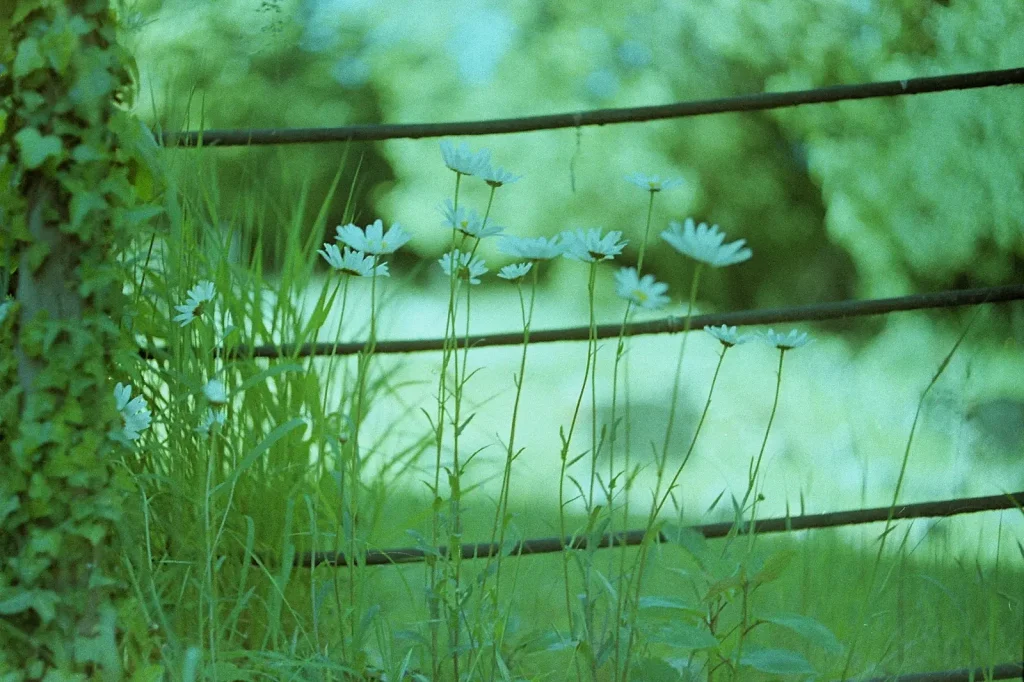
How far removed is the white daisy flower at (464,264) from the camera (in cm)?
103

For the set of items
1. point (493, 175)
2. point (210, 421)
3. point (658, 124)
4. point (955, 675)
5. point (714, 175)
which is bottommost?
point (955, 675)

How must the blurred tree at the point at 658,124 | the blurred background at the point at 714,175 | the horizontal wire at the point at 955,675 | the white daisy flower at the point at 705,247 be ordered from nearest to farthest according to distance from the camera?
the white daisy flower at the point at 705,247, the horizontal wire at the point at 955,675, the blurred background at the point at 714,175, the blurred tree at the point at 658,124

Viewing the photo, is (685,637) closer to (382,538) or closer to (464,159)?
(464,159)

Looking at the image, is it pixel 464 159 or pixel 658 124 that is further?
pixel 658 124

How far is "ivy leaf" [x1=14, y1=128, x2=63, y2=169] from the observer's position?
974 millimetres

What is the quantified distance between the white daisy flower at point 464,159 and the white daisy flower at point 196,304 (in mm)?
343

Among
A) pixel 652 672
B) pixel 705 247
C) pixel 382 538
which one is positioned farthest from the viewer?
pixel 382 538

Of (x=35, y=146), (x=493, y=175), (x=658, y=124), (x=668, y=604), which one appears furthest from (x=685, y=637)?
(x=658, y=124)

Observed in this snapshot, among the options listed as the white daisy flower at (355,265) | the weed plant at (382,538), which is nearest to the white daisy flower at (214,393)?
the weed plant at (382,538)

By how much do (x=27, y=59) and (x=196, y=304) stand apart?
1.02 ft

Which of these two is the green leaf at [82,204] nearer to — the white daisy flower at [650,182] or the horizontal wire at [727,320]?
the horizontal wire at [727,320]

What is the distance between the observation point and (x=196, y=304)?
1156 mm

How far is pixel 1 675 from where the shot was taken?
41.5 inches

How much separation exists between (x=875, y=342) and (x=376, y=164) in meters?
2.51
